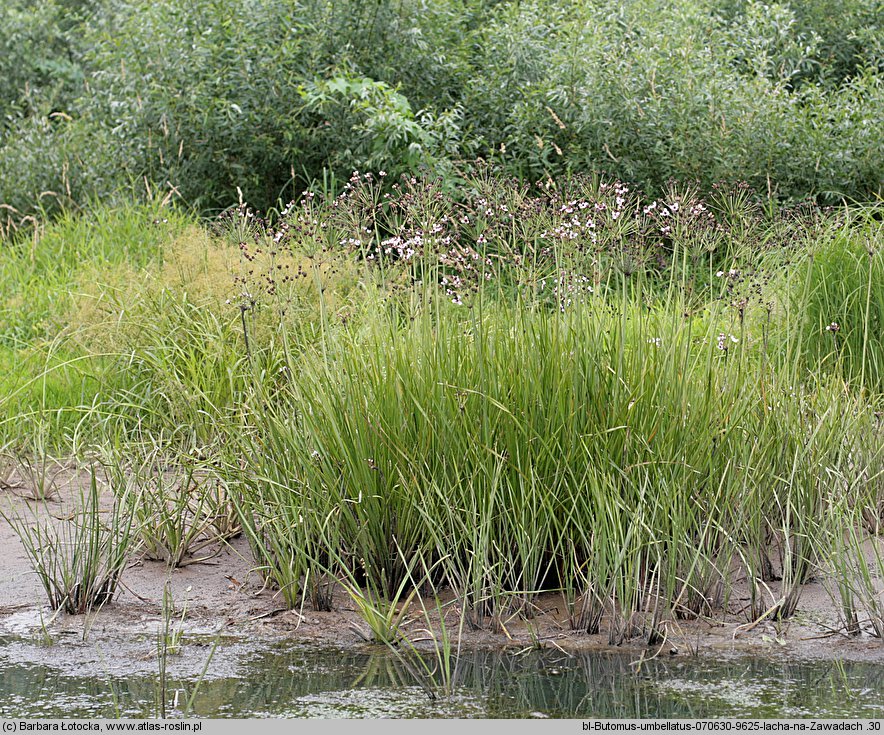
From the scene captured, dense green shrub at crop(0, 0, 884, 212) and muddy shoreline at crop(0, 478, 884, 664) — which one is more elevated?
dense green shrub at crop(0, 0, 884, 212)

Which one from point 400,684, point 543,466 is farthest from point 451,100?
point 400,684

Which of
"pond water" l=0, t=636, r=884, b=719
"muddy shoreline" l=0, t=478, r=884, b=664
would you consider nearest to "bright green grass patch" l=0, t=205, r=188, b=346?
"muddy shoreline" l=0, t=478, r=884, b=664

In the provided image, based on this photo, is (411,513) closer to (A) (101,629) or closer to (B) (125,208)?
(A) (101,629)

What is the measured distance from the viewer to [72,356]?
7.03 meters

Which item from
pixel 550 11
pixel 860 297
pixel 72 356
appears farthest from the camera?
pixel 550 11

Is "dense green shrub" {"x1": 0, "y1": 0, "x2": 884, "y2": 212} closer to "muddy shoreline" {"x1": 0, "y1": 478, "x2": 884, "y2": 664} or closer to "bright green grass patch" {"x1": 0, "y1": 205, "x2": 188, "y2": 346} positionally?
"bright green grass patch" {"x1": 0, "y1": 205, "x2": 188, "y2": 346}

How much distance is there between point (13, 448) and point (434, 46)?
5.81 m

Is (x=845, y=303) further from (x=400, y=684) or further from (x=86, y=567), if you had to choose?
(x=86, y=567)

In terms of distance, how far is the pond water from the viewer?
135 inches

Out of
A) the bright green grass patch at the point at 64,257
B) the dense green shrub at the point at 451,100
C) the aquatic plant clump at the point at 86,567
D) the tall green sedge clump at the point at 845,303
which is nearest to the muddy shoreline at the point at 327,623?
the aquatic plant clump at the point at 86,567

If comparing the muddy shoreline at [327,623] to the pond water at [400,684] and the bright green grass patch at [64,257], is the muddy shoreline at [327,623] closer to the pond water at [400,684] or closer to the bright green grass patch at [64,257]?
the pond water at [400,684]

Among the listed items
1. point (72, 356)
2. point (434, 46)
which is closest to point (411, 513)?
point (72, 356)

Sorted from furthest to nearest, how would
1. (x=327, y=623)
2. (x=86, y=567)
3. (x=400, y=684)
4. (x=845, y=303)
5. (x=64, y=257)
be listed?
(x=64, y=257) → (x=845, y=303) → (x=86, y=567) → (x=327, y=623) → (x=400, y=684)

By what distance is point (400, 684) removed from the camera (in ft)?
12.0
